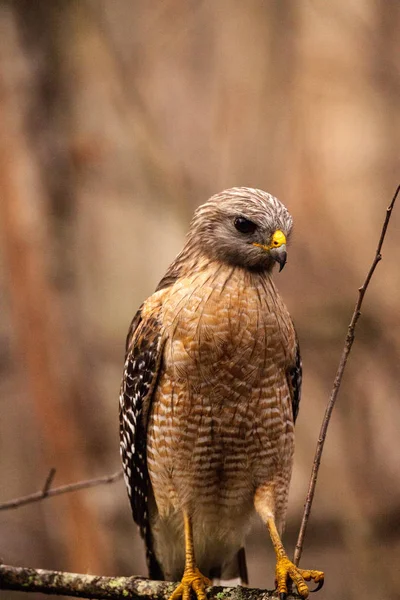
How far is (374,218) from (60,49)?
375 cm

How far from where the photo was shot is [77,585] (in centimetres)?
359

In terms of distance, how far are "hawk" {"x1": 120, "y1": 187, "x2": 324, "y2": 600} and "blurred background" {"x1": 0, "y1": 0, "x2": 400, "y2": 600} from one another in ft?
9.72

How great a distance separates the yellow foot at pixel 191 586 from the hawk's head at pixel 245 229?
1.51m

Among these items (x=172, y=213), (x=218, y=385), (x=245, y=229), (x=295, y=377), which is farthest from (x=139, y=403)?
(x=172, y=213)

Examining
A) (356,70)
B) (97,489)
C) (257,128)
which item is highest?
(356,70)

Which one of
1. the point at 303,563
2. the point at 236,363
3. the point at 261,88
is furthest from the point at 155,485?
the point at 261,88

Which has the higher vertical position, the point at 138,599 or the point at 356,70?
the point at 356,70

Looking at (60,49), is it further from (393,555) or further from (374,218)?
(393,555)

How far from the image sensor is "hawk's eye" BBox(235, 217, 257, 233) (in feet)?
13.4

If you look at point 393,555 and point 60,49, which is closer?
point 393,555

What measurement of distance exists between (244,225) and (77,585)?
5.86ft

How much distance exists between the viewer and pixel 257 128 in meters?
8.55

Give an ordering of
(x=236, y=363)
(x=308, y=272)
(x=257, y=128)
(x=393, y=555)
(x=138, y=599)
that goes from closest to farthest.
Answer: (x=138, y=599)
(x=236, y=363)
(x=393, y=555)
(x=308, y=272)
(x=257, y=128)

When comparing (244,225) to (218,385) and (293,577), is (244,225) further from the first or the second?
(293,577)
